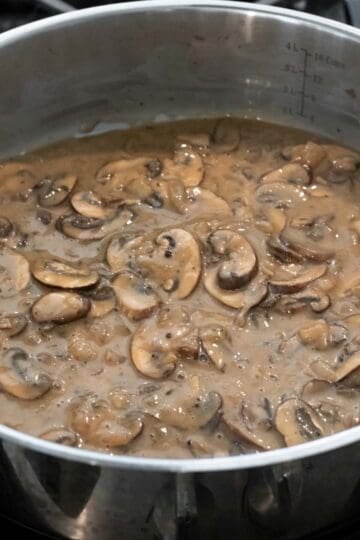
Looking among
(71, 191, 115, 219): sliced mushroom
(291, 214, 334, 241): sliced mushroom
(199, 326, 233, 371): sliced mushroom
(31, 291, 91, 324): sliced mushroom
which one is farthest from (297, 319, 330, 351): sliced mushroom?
(71, 191, 115, 219): sliced mushroom

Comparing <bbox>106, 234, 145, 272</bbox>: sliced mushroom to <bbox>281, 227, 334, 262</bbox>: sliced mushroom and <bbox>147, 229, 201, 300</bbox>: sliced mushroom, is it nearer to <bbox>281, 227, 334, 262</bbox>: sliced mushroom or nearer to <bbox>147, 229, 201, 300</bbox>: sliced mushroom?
<bbox>147, 229, 201, 300</bbox>: sliced mushroom

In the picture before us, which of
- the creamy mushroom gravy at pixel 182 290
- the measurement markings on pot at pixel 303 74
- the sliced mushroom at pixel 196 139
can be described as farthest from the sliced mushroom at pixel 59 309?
the measurement markings on pot at pixel 303 74

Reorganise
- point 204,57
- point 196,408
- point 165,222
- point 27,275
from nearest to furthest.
Answer: point 196,408 → point 27,275 → point 165,222 → point 204,57

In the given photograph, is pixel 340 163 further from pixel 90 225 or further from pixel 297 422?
pixel 297 422

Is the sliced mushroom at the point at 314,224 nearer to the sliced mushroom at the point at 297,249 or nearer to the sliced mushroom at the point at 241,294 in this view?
the sliced mushroom at the point at 297,249

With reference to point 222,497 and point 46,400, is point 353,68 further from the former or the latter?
point 222,497

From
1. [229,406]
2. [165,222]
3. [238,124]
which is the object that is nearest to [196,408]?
[229,406]
